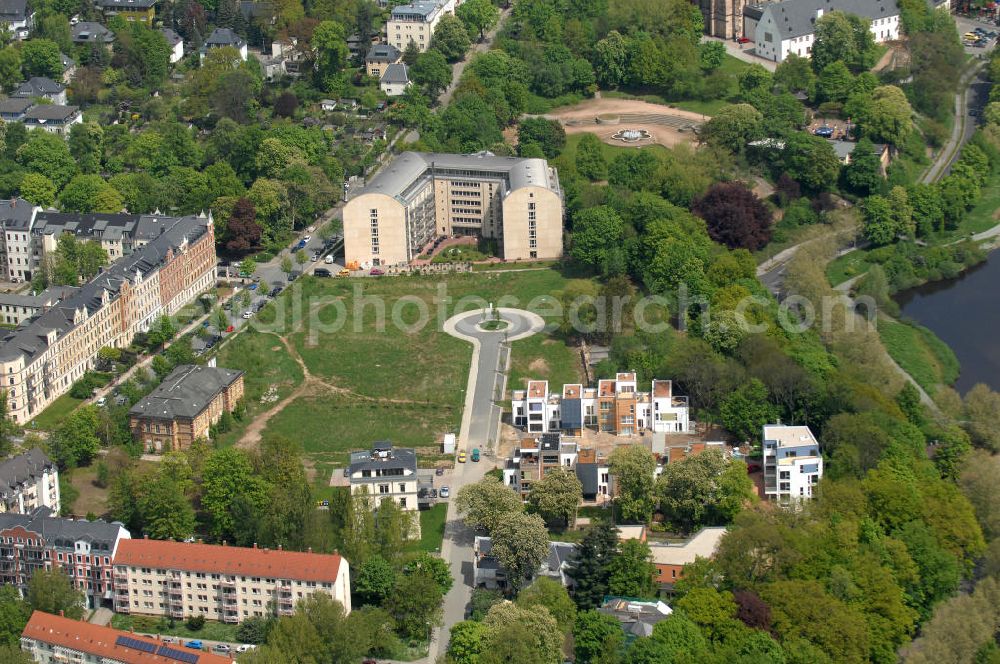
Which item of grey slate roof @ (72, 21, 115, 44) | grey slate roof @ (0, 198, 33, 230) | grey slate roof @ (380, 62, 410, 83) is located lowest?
grey slate roof @ (0, 198, 33, 230)

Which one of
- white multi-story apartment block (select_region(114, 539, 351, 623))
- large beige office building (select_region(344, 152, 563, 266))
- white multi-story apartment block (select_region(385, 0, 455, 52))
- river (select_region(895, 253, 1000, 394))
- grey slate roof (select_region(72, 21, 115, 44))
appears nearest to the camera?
white multi-story apartment block (select_region(114, 539, 351, 623))

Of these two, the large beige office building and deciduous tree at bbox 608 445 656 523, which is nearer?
deciduous tree at bbox 608 445 656 523

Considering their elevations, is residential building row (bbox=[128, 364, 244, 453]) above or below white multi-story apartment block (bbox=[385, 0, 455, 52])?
below

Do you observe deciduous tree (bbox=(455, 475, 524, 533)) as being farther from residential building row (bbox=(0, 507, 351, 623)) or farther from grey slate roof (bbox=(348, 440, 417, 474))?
residential building row (bbox=(0, 507, 351, 623))

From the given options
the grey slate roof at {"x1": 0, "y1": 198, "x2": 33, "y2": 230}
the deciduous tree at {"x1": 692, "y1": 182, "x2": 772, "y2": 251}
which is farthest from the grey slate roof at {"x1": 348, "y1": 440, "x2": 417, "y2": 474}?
the grey slate roof at {"x1": 0, "y1": 198, "x2": 33, "y2": 230}

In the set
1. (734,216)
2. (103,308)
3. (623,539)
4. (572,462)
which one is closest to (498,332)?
(572,462)

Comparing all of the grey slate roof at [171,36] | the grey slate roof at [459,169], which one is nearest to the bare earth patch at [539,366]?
the grey slate roof at [459,169]

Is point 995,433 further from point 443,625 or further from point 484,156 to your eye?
point 484,156
